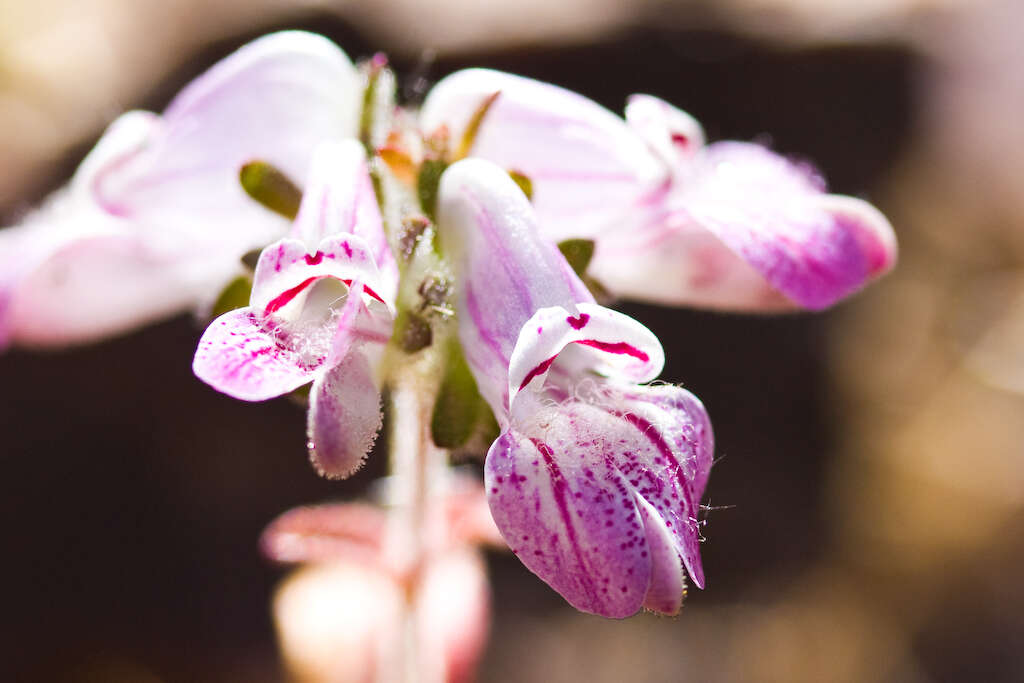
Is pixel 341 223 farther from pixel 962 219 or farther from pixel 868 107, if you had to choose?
pixel 962 219

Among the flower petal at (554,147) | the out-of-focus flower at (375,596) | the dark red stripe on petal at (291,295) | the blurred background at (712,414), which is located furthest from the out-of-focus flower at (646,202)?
the blurred background at (712,414)

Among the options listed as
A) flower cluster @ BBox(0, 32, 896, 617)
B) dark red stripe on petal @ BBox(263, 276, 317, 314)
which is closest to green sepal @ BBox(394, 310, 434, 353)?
flower cluster @ BBox(0, 32, 896, 617)

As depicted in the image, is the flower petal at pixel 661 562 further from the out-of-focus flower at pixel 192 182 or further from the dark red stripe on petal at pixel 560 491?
the out-of-focus flower at pixel 192 182

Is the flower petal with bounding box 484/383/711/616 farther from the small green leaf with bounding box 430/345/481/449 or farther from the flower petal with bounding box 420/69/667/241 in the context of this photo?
the flower petal with bounding box 420/69/667/241

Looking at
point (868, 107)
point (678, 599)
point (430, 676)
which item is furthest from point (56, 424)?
point (868, 107)

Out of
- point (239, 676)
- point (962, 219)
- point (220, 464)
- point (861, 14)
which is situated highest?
point (861, 14)

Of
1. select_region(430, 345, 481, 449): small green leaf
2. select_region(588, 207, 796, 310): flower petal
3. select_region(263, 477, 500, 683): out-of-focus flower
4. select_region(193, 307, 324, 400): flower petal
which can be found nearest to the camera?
select_region(193, 307, 324, 400): flower petal

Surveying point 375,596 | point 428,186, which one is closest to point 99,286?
point 428,186
